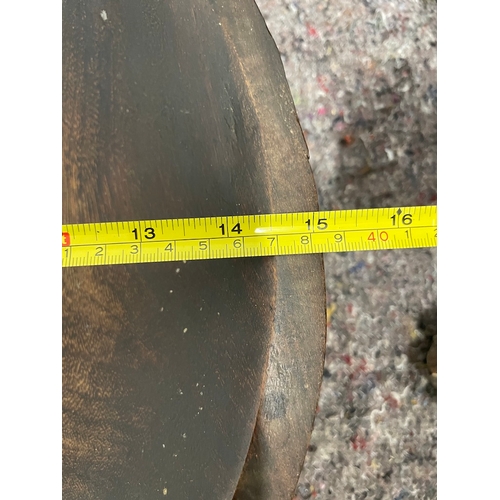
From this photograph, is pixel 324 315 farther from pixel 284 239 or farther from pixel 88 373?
pixel 88 373

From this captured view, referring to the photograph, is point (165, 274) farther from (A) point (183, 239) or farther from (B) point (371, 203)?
(B) point (371, 203)

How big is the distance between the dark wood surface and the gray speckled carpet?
145 millimetres

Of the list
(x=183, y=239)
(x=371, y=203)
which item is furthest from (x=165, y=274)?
(x=371, y=203)

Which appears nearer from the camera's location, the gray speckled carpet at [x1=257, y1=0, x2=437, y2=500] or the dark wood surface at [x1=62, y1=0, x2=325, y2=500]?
the dark wood surface at [x1=62, y1=0, x2=325, y2=500]

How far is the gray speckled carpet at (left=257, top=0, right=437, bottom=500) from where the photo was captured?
2.76 ft

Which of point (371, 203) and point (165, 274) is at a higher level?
point (371, 203)

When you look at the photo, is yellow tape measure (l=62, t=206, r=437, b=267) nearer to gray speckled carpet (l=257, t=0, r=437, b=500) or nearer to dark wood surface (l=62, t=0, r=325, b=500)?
dark wood surface (l=62, t=0, r=325, b=500)

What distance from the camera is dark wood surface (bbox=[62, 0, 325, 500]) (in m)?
0.74

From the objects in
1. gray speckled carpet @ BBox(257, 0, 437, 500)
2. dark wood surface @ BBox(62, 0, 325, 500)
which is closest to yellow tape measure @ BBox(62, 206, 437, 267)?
dark wood surface @ BBox(62, 0, 325, 500)

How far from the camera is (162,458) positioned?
741 mm

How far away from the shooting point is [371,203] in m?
0.85

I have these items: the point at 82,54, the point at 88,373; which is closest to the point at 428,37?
the point at 82,54

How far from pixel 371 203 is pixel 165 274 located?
402 mm

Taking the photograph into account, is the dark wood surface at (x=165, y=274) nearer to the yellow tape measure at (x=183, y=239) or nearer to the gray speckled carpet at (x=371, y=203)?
the yellow tape measure at (x=183, y=239)
